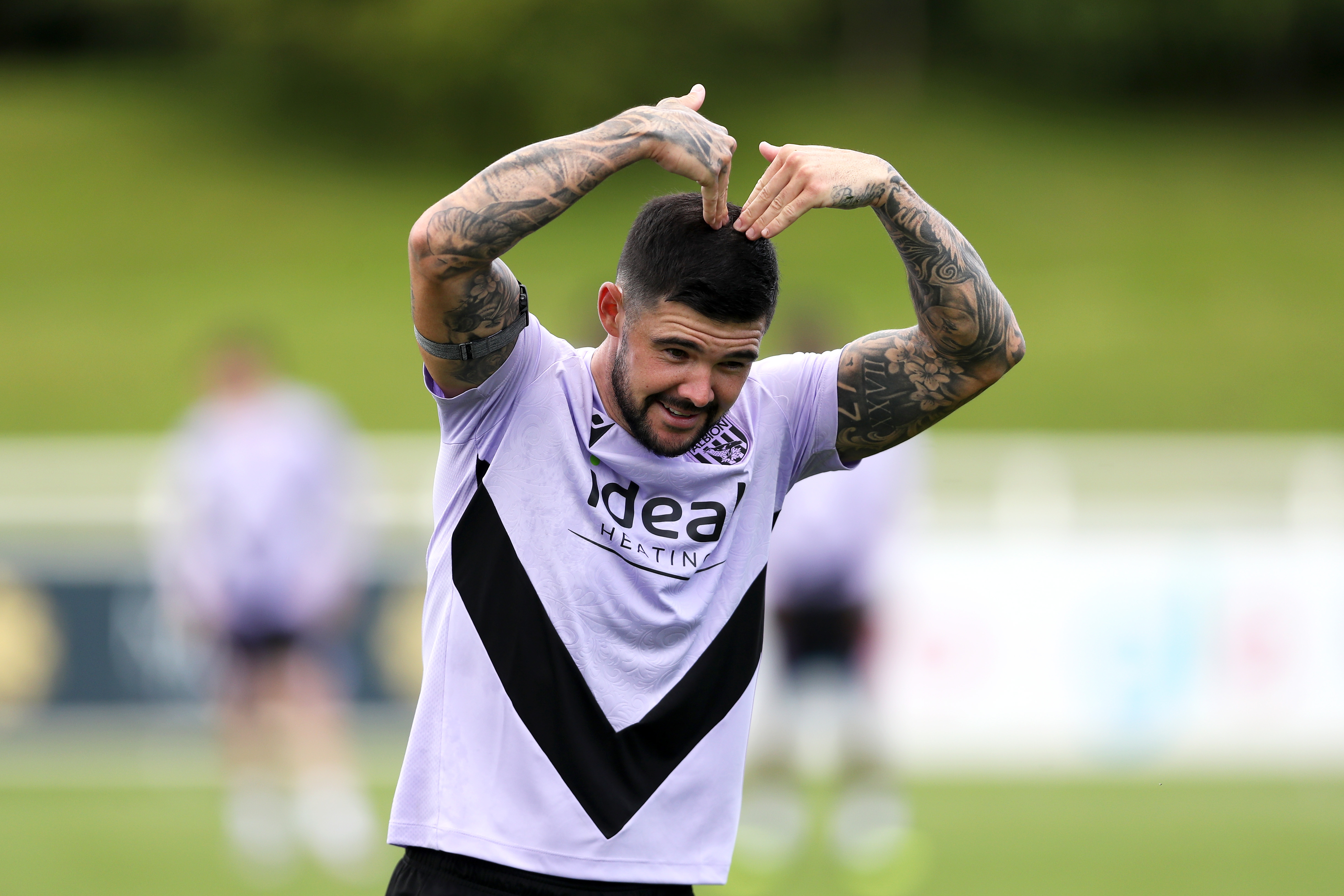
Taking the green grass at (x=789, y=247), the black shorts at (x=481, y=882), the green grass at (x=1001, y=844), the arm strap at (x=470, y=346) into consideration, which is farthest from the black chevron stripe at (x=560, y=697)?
the green grass at (x=789, y=247)

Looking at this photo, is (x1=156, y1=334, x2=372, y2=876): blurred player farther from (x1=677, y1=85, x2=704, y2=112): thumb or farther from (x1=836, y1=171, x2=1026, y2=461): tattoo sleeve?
(x1=677, y1=85, x2=704, y2=112): thumb

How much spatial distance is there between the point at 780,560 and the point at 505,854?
5365 millimetres

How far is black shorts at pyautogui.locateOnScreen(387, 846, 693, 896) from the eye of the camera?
2.85 metres

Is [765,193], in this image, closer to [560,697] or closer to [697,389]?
Answer: [697,389]

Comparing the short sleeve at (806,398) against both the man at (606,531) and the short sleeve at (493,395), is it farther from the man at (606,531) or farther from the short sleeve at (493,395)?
the short sleeve at (493,395)

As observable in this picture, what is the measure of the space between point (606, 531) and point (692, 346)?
0.41 meters

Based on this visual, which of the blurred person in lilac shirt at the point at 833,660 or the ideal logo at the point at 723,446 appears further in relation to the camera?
the blurred person in lilac shirt at the point at 833,660

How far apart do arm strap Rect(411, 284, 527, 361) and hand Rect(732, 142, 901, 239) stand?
1.54ft

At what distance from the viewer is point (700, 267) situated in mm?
2824

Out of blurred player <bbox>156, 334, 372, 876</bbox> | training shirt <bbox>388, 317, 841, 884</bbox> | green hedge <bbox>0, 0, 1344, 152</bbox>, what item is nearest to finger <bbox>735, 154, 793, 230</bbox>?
training shirt <bbox>388, 317, 841, 884</bbox>

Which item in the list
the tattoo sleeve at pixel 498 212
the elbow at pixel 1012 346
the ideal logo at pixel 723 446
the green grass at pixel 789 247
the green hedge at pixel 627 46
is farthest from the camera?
the green hedge at pixel 627 46

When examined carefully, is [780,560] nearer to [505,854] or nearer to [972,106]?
[505,854]

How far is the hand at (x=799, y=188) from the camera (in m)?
2.80

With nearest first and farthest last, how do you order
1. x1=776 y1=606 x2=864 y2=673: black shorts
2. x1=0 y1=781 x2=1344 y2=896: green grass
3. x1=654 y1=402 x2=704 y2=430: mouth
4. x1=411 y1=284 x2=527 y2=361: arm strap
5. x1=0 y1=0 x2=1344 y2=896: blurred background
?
x1=411 y1=284 x2=527 y2=361: arm strap → x1=654 y1=402 x2=704 y2=430: mouth → x1=0 y1=781 x2=1344 y2=896: green grass → x1=776 y1=606 x2=864 y2=673: black shorts → x1=0 y1=0 x2=1344 y2=896: blurred background
